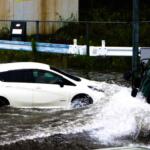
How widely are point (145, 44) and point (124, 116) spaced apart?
1510 cm

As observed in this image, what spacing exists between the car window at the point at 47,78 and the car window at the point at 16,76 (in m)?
0.19

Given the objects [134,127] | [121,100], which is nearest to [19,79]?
[121,100]

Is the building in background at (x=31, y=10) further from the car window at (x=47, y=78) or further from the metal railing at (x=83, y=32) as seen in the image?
the car window at (x=47, y=78)

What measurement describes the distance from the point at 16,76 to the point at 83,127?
13.4ft

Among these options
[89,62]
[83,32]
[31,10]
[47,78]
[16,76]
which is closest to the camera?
[16,76]

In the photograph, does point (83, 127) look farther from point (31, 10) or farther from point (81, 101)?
point (31, 10)

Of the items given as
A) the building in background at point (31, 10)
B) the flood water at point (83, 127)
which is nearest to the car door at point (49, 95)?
the flood water at point (83, 127)

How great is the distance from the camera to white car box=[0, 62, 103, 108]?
17.1m

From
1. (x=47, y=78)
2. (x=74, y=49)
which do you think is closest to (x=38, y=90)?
(x=47, y=78)

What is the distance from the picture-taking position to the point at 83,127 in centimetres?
1382

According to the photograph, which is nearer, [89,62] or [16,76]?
[16,76]

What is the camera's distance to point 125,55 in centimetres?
2619

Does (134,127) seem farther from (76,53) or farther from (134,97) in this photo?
(76,53)

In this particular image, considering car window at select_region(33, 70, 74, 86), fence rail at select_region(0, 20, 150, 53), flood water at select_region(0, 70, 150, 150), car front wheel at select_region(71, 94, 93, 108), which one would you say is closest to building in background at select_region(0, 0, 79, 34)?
fence rail at select_region(0, 20, 150, 53)
